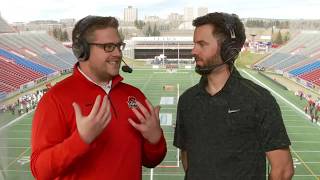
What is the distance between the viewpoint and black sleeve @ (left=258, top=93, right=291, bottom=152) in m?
0.94

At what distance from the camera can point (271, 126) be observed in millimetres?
943

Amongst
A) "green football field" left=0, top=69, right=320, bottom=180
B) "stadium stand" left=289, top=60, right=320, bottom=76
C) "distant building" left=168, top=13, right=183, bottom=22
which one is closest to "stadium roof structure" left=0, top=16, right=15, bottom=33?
"green football field" left=0, top=69, right=320, bottom=180

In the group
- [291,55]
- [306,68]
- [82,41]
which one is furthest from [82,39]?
[306,68]

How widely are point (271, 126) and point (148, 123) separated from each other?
271mm

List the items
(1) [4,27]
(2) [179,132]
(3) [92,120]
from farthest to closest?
(1) [4,27], (2) [179,132], (3) [92,120]

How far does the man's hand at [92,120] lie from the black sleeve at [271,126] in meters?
0.35

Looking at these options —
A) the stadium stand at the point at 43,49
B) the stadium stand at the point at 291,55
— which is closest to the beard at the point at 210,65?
the stadium stand at the point at 43,49

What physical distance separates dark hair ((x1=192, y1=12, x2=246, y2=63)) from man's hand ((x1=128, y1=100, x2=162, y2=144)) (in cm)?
21

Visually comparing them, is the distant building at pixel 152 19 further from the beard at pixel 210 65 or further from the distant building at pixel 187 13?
the beard at pixel 210 65

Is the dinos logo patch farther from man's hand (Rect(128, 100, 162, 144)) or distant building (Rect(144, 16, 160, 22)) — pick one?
distant building (Rect(144, 16, 160, 22))

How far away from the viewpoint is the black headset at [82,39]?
0.93 metres

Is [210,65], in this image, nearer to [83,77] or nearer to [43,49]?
[83,77]

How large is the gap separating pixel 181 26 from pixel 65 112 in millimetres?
995

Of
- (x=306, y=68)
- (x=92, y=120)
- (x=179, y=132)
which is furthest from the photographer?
(x=306, y=68)
